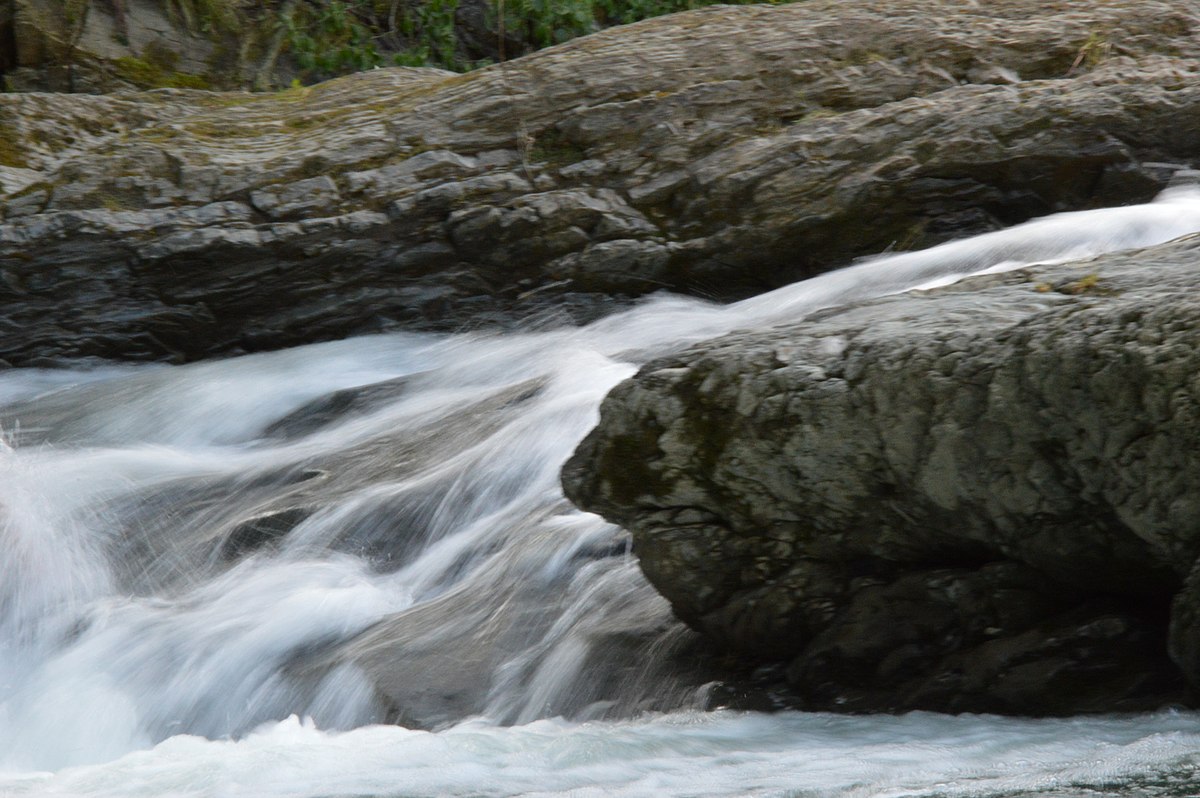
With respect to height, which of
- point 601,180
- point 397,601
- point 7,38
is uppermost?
point 7,38

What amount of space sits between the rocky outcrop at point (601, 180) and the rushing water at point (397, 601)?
0.28 meters

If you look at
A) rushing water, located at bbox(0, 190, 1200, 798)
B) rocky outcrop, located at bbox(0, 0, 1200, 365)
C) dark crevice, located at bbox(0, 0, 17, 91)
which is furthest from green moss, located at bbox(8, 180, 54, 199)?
dark crevice, located at bbox(0, 0, 17, 91)

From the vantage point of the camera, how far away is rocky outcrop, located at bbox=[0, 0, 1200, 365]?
6.21 meters

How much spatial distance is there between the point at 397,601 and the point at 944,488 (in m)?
1.90

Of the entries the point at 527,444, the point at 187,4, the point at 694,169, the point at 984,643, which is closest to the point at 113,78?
the point at 187,4

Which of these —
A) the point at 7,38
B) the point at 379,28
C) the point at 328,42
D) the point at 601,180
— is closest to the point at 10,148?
the point at 7,38

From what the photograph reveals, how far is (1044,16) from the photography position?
727 centimetres

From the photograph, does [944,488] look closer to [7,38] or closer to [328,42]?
[7,38]

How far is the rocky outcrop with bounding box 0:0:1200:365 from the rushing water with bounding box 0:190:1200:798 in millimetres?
278

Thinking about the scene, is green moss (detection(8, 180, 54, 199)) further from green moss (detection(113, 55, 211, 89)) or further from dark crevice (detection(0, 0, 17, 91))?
dark crevice (detection(0, 0, 17, 91))

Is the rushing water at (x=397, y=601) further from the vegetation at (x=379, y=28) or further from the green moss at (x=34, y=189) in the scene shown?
the vegetation at (x=379, y=28)

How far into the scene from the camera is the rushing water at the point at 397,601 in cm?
255

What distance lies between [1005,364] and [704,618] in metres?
0.98

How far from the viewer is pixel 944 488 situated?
275 cm
